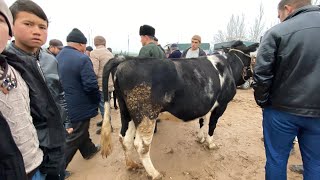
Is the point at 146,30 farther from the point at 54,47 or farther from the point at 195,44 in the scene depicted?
the point at 54,47

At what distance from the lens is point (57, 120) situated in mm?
1559

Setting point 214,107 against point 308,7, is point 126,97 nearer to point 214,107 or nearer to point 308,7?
point 214,107

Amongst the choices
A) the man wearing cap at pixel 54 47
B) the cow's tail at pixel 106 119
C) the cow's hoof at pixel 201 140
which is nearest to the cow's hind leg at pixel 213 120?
the cow's hoof at pixel 201 140

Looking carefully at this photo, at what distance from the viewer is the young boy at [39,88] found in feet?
4.66

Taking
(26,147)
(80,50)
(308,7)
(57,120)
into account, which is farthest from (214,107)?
(26,147)

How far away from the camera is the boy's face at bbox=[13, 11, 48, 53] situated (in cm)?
170

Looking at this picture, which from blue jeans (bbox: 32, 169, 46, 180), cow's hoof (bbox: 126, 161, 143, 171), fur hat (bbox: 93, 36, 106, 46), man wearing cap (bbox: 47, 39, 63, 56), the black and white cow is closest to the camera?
blue jeans (bbox: 32, 169, 46, 180)

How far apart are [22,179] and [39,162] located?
0.75ft

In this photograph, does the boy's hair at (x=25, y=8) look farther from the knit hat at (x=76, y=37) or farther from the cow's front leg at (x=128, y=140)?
the cow's front leg at (x=128, y=140)

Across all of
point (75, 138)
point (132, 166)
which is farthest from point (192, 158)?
point (75, 138)

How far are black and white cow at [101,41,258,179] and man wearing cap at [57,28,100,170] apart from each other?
35 cm

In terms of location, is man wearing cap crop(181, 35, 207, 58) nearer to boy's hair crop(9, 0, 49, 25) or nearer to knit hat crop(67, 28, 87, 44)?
knit hat crop(67, 28, 87, 44)

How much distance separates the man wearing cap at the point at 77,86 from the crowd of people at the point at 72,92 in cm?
1

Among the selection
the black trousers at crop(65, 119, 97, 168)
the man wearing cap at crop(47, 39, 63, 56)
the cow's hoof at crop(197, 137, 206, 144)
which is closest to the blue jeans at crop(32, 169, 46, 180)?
the black trousers at crop(65, 119, 97, 168)
